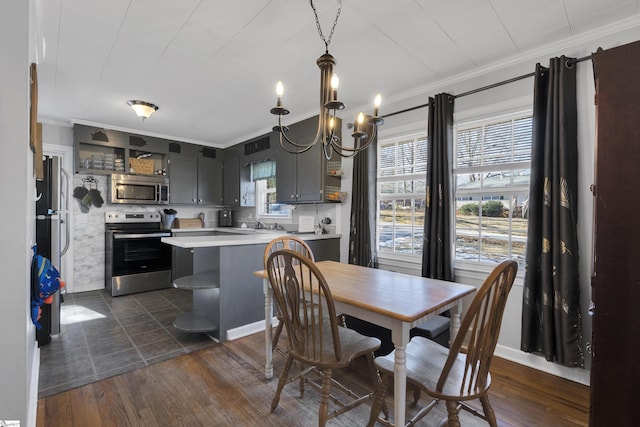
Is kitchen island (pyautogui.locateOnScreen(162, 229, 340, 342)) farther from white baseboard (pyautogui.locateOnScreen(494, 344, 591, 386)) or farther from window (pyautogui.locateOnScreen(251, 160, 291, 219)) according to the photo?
white baseboard (pyautogui.locateOnScreen(494, 344, 591, 386))

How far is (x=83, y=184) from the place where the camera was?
440 cm

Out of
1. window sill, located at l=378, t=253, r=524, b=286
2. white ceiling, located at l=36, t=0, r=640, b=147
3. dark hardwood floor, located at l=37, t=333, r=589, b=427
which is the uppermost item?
white ceiling, located at l=36, t=0, r=640, b=147

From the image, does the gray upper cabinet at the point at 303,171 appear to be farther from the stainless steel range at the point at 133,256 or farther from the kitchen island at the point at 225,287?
the stainless steel range at the point at 133,256

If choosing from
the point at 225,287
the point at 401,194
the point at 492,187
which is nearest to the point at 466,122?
the point at 492,187

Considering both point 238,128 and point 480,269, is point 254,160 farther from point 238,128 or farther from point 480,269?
point 480,269

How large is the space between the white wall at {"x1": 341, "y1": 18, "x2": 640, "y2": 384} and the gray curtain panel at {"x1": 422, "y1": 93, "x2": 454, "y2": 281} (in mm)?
152

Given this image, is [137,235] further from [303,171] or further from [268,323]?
[268,323]

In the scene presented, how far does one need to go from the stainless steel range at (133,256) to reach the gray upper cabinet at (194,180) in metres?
0.68

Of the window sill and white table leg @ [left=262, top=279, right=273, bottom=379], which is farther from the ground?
the window sill

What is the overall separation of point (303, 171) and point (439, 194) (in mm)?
1722

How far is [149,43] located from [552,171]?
3086 mm

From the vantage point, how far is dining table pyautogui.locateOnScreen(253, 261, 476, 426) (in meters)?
1.33

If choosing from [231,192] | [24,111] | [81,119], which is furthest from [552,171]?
[81,119]

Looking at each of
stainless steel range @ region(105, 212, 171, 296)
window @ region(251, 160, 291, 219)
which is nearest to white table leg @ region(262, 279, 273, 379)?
window @ region(251, 160, 291, 219)
